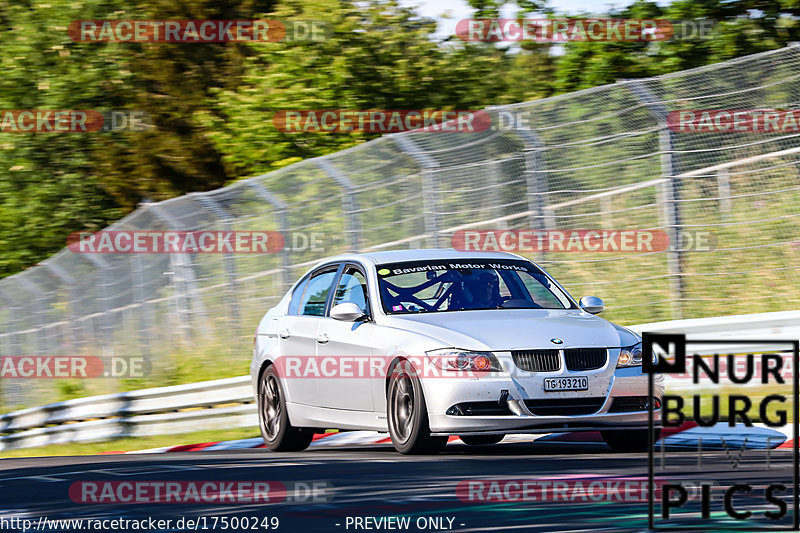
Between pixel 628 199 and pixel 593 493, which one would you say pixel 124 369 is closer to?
pixel 628 199

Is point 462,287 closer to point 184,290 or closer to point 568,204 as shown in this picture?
point 568,204

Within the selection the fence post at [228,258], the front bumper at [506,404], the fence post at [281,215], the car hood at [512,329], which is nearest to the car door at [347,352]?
the car hood at [512,329]

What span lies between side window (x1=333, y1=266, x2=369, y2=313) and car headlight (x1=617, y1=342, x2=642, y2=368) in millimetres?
2063

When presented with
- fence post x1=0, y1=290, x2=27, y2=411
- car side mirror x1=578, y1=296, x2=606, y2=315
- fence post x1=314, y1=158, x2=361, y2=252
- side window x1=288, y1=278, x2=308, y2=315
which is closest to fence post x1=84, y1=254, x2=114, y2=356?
fence post x1=0, y1=290, x2=27, y2=411

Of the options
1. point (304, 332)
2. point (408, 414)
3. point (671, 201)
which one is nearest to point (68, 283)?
point (671, 201)

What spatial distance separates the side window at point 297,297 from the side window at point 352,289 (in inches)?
27.0

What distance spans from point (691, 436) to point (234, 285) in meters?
9.23

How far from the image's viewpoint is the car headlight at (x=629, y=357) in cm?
993

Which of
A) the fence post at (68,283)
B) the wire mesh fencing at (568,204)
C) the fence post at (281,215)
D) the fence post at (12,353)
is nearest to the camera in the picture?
the wire mesh fencing at (568,204)

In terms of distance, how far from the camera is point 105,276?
21031mm

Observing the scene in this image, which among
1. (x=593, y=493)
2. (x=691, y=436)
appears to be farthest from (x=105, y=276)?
(x=593, y=493)

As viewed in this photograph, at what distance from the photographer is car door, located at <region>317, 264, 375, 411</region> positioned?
10656mm

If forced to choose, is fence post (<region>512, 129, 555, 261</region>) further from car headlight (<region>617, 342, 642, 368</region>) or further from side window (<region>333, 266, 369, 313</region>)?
car headlight (<region>617, 342, 642, 368</region>)

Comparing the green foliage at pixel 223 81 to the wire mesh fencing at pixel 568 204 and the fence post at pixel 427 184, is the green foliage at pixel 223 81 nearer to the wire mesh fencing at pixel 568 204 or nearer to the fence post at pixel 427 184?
the wire mesh fencing at pixel 568 204
